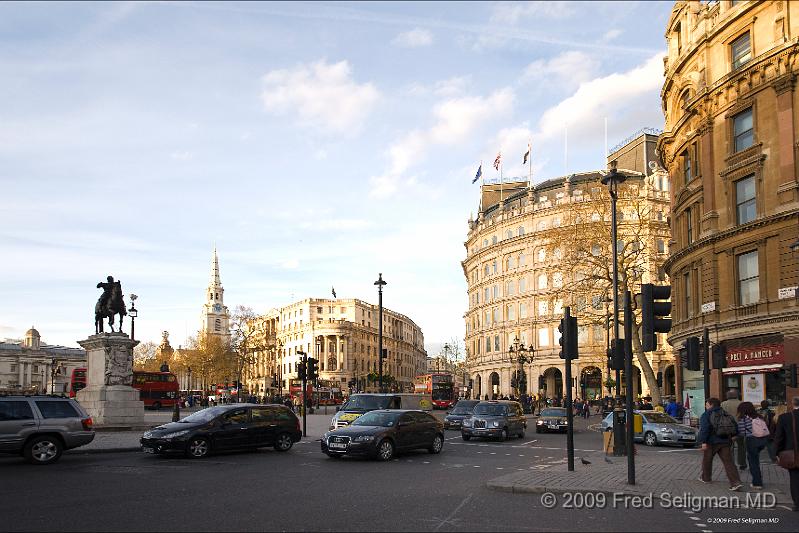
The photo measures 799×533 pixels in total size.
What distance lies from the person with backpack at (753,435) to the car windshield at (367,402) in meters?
14.4

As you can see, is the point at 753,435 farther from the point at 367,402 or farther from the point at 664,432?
the point at 367,402

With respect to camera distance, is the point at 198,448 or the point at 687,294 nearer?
the point at 198,448

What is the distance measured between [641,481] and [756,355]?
1964cm

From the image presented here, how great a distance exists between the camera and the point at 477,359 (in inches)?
4038

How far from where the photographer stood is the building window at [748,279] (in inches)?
1280

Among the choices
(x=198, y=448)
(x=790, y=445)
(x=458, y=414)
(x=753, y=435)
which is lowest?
(x=458, y=414)

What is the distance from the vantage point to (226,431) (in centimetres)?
2197

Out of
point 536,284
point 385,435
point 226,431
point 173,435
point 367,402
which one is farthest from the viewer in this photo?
point 536,284

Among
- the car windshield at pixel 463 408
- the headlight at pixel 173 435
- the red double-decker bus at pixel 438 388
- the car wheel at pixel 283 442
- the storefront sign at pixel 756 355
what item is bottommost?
the red double-decker bus at pixel 438 388

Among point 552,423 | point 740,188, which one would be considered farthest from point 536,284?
point 740,188

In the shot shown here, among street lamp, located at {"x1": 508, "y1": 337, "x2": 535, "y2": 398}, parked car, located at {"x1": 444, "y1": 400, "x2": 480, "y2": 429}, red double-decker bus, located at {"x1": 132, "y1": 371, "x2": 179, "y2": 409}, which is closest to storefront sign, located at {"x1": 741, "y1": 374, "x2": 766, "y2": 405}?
parked car, located at {"x1": 444, "y1": 400, "x2": 480, "y2": 429}

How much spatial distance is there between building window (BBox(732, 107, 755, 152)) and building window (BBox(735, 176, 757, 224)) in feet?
4.99

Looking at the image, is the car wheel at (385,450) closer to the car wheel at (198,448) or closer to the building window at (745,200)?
the car wheel at (198,448)

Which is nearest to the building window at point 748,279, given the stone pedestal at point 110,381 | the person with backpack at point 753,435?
the person with backpack at point 753,435
